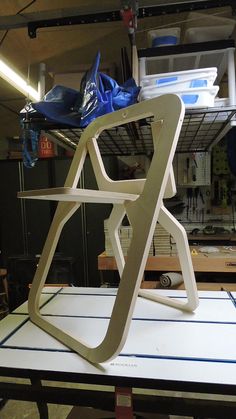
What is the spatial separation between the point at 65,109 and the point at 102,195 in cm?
109

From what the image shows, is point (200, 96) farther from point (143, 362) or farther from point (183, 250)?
point (143, 362)

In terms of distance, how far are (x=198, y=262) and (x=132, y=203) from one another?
1.70 metres

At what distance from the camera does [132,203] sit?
3.06 feet

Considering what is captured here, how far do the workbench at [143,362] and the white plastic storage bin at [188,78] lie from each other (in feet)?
3.93

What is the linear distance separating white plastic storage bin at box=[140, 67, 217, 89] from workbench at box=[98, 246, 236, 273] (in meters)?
1.47

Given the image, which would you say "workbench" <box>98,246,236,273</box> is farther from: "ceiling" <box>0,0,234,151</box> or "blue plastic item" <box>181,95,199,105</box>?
"ceiling" <box>0,0,234,151</box>

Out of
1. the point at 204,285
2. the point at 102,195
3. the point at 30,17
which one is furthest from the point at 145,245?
the point at 30,17

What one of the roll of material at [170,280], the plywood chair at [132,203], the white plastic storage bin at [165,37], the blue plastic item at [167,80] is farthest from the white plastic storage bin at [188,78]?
the roll of material at [170,280]

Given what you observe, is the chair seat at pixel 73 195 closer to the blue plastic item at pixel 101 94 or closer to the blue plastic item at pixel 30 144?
the blue plastic item at pixel 101 94

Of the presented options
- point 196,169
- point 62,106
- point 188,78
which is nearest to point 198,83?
point 188,78

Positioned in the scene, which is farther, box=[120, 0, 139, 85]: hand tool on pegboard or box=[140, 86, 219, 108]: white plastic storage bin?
box=[120, 0, 139, 85]: hand tool on pegboard

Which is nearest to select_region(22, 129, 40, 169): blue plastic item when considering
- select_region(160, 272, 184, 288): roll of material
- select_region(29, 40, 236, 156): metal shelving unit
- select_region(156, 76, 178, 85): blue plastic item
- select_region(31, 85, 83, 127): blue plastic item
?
select_region(29, 40, 236, 156): metal shelving unit

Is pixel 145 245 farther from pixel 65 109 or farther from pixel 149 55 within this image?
pixel 149 55

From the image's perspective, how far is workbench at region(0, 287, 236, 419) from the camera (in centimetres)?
77
